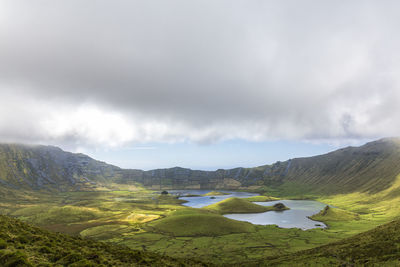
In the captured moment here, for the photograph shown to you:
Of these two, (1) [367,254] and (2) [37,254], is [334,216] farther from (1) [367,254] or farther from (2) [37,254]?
(2) [37,254]

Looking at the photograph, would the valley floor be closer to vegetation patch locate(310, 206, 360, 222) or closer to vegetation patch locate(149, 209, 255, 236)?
vegetation patch locate(149, 209, 255, 236)

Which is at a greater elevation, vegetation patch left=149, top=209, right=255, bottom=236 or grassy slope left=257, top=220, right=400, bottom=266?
grassy slope left=257, top=220, right=400, bottom=266

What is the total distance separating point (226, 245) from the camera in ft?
339

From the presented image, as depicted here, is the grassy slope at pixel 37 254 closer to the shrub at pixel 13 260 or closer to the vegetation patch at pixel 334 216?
the shrub at pixel 13 260

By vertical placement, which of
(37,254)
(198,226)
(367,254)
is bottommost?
(198,226)

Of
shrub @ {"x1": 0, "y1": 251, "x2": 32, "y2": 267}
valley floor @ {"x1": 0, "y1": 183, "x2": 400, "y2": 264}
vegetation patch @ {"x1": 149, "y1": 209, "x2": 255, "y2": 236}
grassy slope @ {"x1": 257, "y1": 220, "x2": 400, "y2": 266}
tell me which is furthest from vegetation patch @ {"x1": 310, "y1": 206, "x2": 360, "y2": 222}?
shrub @ {"x1": 0, "y1": 251, "x2": 32, "y2": 267}

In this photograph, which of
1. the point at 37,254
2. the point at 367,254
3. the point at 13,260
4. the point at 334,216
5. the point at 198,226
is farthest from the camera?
the point at 334,216

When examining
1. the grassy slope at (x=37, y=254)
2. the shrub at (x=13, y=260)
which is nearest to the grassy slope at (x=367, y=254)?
the grassy slope at (x=37, y=254)

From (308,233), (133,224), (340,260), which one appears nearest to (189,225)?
(133,224)

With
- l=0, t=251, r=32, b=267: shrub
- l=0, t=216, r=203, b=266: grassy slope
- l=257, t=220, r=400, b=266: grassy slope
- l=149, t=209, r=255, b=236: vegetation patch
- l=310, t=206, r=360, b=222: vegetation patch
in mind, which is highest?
l=0, t=251, r=32, b=267: shrub

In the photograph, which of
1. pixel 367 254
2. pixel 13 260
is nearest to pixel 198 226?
pixel 367 254

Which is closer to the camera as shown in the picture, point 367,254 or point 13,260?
point 13,260

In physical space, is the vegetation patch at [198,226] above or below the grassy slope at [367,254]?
below

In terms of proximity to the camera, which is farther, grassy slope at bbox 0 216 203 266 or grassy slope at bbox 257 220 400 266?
grassy slope at bbox 257 220 400 266
